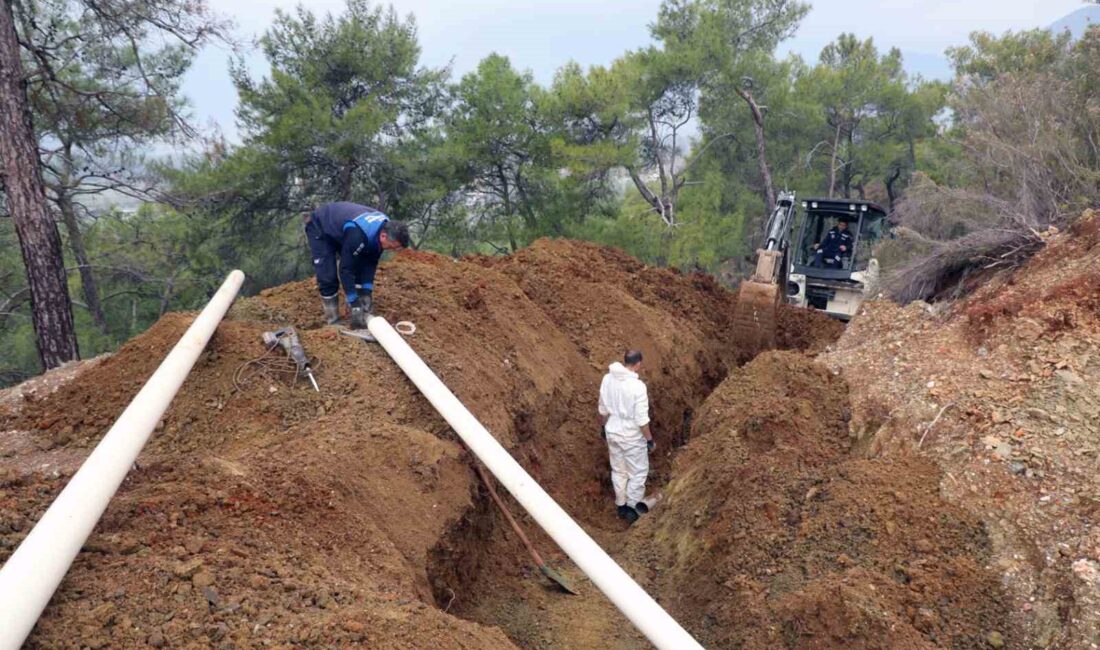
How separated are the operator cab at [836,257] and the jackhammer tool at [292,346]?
8461 millimetres

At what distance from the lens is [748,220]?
21.3 meters

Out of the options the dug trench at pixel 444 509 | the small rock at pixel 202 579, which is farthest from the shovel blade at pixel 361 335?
the small rock at pixel 202 579

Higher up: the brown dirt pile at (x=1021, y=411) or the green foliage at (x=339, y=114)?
the green foliage at (x=339, y=114)

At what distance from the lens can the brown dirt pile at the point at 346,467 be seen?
308 centimetres

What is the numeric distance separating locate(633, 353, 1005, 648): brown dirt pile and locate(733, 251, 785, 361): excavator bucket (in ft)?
10.1

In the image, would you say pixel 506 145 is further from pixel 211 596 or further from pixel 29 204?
pixel 211 596

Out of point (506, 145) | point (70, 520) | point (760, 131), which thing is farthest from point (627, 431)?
point (760, 131)

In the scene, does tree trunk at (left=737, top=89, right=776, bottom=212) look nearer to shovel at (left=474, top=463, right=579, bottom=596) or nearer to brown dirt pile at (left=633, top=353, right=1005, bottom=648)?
brown dirt pile at (left=633, top=353, right=1005, bottom=648)

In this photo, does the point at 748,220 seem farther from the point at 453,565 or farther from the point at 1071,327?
the point at 453,565

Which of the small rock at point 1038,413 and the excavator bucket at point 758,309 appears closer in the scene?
the small rock at point 1038,413

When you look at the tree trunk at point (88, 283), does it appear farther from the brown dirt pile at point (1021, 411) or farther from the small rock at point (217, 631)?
the brown dirt pile at point (1021, 411)

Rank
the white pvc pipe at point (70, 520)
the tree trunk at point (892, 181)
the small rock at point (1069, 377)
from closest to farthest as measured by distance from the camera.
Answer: the white pvc pipe at point (70, 520), the small rock at point (1069, 377), the tree trunk at point (892, 181)

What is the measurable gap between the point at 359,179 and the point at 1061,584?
1572 cm

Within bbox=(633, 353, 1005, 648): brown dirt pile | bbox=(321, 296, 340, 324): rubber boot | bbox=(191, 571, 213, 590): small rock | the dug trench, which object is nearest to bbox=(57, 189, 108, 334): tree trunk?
the dug trench
